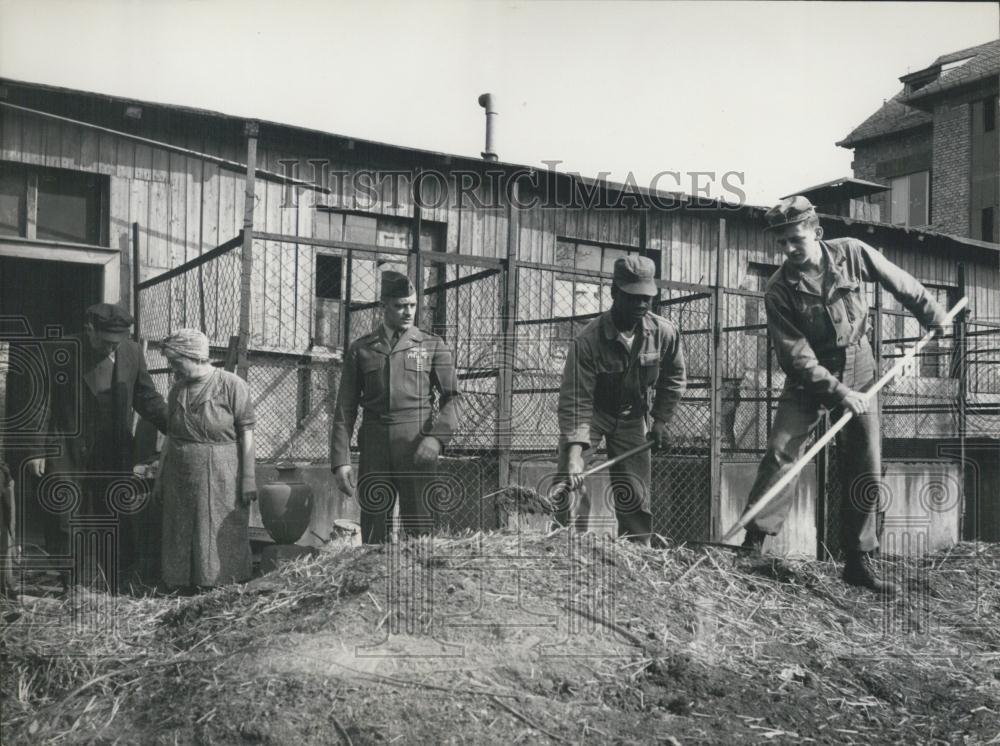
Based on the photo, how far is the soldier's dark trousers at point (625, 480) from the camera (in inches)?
225

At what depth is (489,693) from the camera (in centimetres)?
374

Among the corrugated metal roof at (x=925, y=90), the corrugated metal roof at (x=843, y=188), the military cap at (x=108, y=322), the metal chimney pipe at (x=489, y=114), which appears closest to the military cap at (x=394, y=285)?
the military cap at (x=108, y=322)

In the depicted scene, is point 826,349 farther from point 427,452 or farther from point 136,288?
point 136,288

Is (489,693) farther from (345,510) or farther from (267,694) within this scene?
(345,510)

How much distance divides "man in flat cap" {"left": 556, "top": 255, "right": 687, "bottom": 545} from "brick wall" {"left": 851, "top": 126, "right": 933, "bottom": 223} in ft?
84.8

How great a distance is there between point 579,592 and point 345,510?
356 centimetres

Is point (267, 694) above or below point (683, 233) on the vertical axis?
below

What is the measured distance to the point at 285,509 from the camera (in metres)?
6.79

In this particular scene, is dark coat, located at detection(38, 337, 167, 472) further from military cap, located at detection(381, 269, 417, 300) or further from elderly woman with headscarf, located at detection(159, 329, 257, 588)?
military cap, located at detection(381, 269, 417, 300)

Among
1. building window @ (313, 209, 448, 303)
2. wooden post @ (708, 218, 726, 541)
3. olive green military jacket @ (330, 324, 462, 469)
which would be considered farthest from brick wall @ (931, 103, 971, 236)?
olive green military jacket @ (330, 324, 462, 469)

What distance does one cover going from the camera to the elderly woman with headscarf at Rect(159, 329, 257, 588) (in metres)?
5.88

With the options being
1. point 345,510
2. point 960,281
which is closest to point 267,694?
point 345,510

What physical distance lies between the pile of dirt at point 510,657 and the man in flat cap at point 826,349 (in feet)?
1.14

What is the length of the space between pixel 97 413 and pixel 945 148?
26.8 metres
